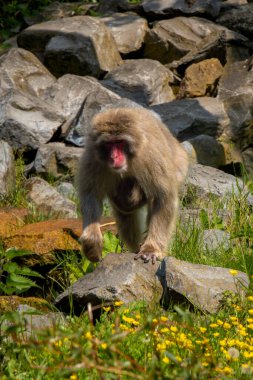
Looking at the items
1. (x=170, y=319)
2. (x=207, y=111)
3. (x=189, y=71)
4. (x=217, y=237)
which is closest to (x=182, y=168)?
(x=217, y=237)

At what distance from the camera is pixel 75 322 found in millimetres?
4758

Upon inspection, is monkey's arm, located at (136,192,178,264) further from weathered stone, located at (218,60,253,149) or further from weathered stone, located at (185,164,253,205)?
weathered stone, located at (218,60,253,149)

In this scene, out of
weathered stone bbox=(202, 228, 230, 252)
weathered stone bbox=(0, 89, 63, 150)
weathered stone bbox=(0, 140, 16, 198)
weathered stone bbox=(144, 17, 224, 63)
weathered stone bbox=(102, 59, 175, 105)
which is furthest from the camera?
weathered stone bbox=(144, 17, 224, 63)

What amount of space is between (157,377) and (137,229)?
3.90 metres

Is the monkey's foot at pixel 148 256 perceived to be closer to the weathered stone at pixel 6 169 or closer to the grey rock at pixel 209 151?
the weathered stone at pixel 6 169

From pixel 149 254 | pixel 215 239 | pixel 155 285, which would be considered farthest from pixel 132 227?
pixel 155 285

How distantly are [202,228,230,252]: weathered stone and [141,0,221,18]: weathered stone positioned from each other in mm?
7616

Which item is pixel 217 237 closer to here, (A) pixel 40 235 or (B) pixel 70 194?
(A) pixel 40 235

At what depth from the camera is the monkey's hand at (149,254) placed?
5840mm

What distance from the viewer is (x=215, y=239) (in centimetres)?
675

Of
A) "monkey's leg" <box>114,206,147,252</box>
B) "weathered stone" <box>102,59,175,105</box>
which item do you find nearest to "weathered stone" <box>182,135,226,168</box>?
"weathered stone" <box>102,59,175,105</box>

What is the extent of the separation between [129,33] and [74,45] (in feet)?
4.18

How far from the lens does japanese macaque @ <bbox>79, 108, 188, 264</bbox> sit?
6043mm

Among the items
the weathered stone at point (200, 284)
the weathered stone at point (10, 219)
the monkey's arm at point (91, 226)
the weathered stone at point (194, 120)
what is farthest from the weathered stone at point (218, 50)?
the weathered stone at point (200, 284)
